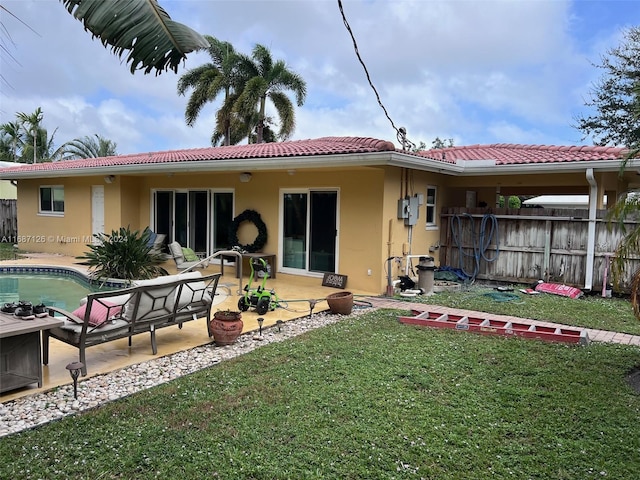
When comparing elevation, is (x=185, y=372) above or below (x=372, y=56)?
below

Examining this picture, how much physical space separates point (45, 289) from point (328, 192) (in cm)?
705

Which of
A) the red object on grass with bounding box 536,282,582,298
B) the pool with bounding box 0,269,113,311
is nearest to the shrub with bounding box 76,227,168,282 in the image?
the pool with bounding box 0,269,113,311

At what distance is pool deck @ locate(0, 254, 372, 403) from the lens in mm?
5344

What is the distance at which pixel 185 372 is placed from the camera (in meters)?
5.39

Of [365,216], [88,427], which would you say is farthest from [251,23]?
[88,427]

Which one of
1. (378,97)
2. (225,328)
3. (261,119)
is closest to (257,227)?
(378,97)

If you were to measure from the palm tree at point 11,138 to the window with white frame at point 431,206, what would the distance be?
35.8 meters

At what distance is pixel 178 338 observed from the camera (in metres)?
6.77

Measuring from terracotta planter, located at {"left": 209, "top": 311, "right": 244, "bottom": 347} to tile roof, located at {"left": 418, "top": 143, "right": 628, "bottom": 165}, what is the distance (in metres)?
5.99

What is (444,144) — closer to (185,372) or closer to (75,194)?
(75,194)

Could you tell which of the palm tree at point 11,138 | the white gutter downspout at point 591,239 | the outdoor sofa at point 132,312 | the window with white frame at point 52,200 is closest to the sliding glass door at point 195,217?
the window with white frame at point 52,200

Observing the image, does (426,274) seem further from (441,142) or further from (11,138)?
(441,142)

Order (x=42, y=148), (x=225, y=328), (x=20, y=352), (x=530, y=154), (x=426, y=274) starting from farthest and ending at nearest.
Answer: (x=42, y=148) → (x=530, y=154) → (x=426, y=274) → (x=225, y=328) → (x=20, y=352)

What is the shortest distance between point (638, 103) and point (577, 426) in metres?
3.42
